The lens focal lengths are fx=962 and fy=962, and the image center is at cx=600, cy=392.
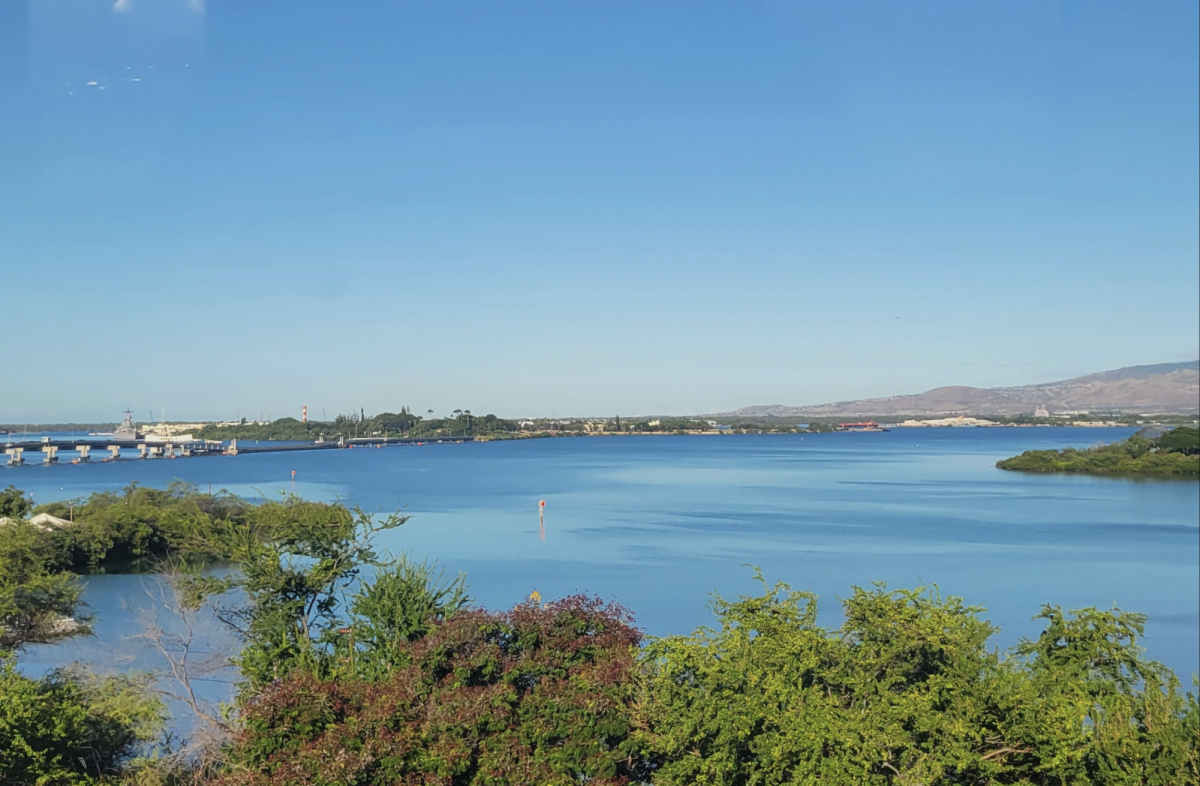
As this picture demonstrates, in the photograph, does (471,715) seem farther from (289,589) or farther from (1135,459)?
(1135,459)

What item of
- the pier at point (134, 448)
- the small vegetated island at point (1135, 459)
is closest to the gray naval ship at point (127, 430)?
the pier at point (134, 448)

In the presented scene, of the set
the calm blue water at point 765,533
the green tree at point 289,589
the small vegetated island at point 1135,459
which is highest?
the green tree at point 289,589

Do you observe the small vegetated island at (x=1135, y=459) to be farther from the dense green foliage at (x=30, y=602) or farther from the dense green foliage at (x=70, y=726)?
the dense green foliage at (x=70, y=726)

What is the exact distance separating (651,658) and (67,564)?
2498 cm

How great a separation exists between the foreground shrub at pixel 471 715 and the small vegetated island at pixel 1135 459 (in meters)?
52.0

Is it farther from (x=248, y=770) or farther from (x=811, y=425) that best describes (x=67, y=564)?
(x=811, y=425)

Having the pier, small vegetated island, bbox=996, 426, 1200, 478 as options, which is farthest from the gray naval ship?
small vegetated island, bbox=996, 426, 1200, 478

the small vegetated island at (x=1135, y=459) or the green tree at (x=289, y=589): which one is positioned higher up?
the green tree at (x=289, y=589)

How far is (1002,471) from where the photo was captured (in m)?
73.1

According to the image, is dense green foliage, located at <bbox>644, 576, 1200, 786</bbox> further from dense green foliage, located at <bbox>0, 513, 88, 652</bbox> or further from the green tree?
dense green foliage, located at <bbox>0, 513, 88, 652</bbox>

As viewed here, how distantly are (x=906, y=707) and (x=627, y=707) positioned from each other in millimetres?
2321

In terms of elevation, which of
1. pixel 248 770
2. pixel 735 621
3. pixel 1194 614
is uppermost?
pixel 735 621

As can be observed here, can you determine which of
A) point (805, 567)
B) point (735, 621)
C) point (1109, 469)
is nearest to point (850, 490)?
point (1109, 469)

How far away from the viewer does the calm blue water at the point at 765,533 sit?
24.8 metres
